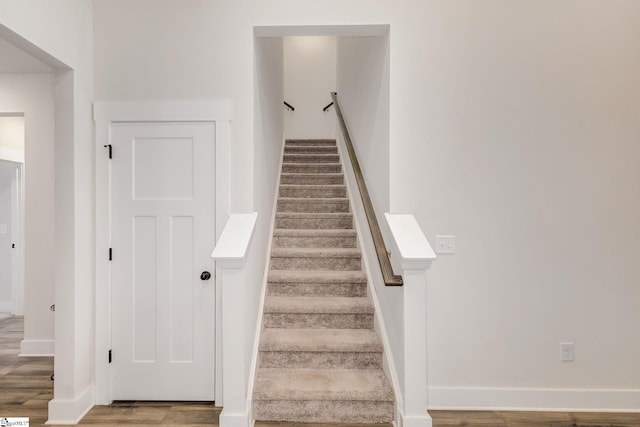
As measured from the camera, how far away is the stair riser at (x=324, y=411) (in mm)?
2254

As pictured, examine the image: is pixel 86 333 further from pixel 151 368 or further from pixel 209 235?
pixel 209 235

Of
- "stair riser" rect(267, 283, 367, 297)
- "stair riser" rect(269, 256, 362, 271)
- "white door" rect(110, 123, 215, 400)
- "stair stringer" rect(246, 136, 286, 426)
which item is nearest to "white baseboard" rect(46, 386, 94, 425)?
"white door" rect(110, 123, 215, 400)

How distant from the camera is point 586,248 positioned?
2537mm

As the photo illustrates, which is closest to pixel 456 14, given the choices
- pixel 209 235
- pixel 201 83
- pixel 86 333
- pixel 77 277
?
pixel 201 83

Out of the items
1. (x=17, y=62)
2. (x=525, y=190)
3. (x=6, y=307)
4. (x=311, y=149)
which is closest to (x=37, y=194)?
(x=17, y=62)

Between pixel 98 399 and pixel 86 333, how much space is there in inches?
18.8

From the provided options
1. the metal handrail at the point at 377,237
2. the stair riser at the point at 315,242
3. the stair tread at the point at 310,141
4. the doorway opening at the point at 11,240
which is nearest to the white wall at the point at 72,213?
the stair riser at the point at 315,242

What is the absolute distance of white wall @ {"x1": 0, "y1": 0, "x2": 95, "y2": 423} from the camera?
2.36 meters

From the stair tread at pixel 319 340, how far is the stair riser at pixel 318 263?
727 mm

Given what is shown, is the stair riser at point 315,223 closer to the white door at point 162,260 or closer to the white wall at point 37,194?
the white door at point 162,260

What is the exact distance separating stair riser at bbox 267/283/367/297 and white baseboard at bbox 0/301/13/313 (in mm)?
4268

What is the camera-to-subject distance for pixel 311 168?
16.3 ft

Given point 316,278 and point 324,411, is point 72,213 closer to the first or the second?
point 316,278

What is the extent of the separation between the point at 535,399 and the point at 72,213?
338 cm
